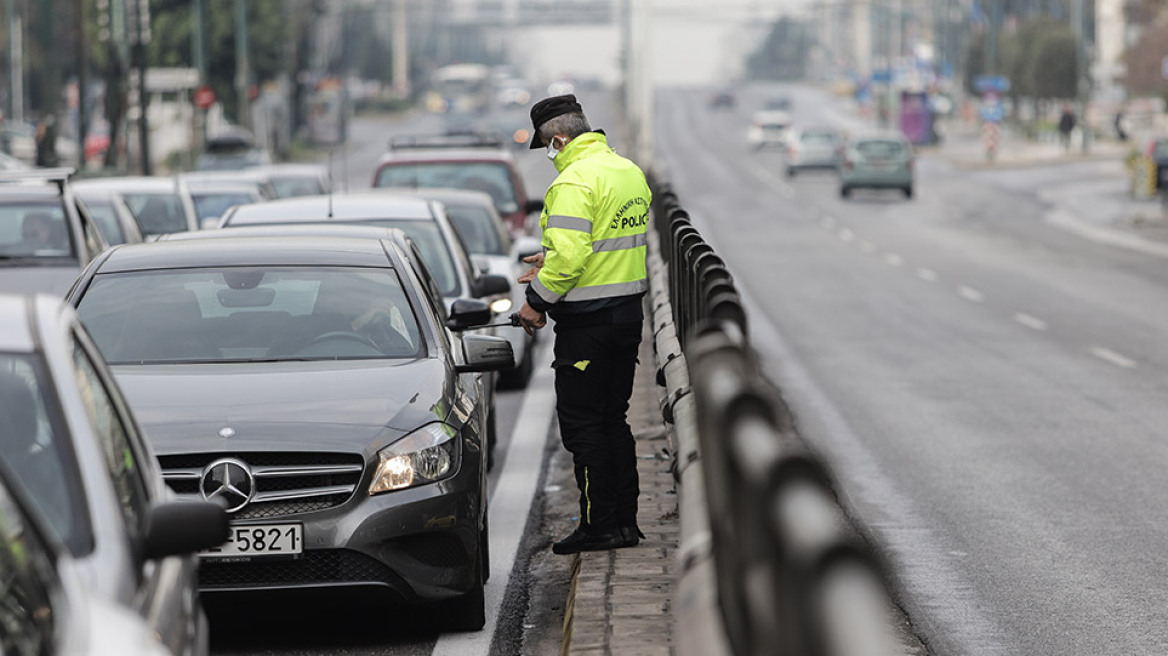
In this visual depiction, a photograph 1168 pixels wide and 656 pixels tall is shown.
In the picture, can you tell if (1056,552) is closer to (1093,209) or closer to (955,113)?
(1093,209)

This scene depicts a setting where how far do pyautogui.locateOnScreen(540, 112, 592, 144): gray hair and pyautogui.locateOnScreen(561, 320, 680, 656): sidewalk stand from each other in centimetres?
124

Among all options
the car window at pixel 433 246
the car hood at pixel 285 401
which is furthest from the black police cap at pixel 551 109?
the car window at pixel 433 246

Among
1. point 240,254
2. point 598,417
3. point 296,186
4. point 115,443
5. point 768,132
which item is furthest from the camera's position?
point 768,132

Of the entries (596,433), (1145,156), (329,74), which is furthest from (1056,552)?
(329,74)

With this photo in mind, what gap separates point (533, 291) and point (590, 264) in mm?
258

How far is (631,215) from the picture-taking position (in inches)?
330

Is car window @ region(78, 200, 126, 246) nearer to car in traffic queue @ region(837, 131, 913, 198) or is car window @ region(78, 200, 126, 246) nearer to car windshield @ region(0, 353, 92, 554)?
car windshield @ region(0, 353, 92, 554)

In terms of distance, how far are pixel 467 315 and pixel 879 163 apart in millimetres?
43218

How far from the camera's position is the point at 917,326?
21.1 meters

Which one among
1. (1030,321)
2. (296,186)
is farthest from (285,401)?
(296,186)

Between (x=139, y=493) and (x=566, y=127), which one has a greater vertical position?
(x=566, y=127)

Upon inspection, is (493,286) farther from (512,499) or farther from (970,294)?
(970,294)

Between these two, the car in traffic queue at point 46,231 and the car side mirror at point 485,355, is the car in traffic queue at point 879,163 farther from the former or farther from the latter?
the car side mirror at point 485,355

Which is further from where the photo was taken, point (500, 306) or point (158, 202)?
point (158, 202)
